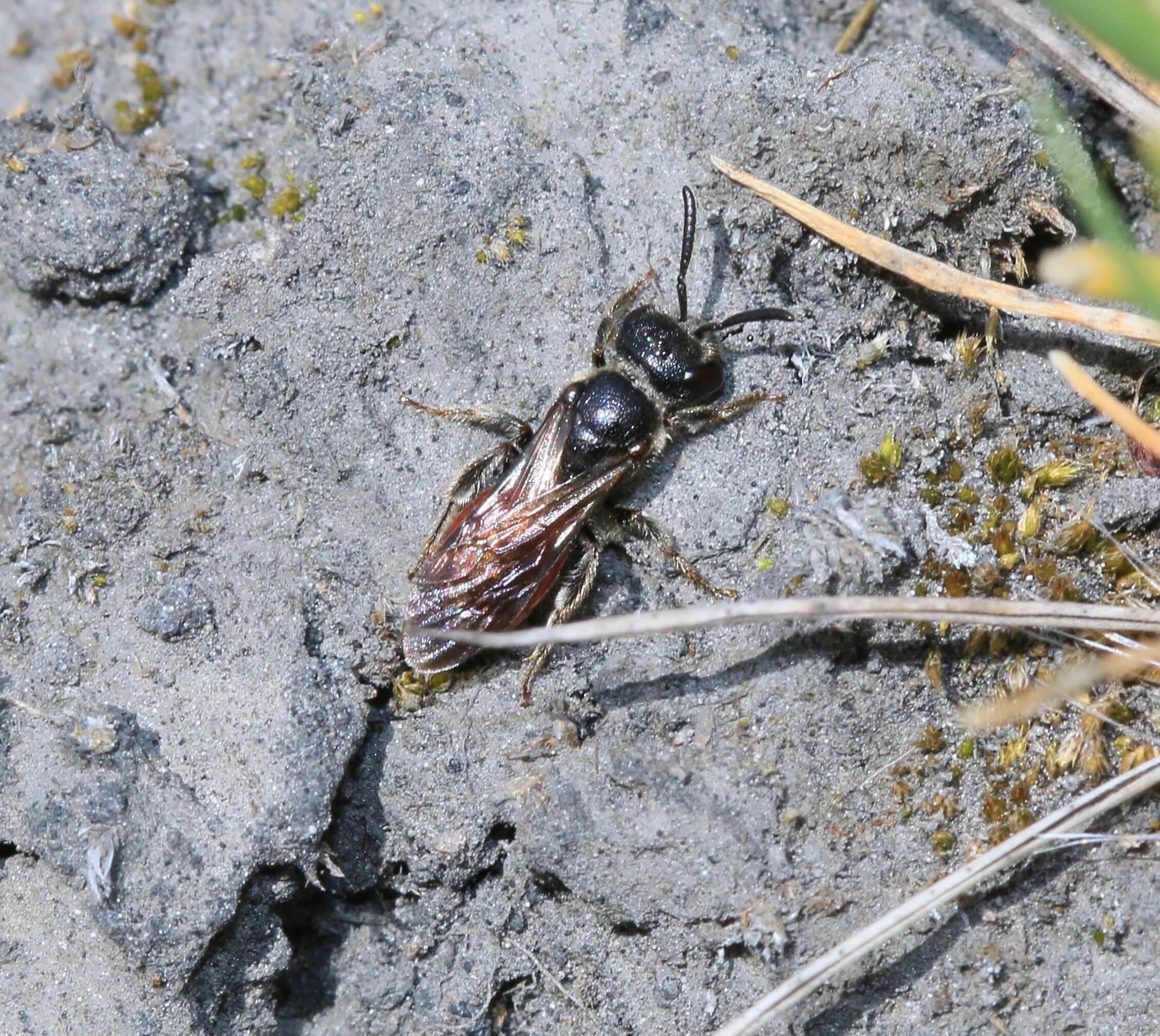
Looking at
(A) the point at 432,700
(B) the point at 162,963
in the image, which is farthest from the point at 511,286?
(B) the point at 162,963

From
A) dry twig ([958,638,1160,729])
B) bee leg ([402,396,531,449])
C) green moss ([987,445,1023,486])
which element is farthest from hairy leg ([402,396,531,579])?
dry twig ([958,638,1160,729])

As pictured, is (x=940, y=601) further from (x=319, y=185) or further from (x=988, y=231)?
(x=319, y=185)

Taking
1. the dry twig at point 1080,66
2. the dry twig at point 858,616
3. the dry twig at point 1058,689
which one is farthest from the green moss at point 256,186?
the dry twig at point 1058,689

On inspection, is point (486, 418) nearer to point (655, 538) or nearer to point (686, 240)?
point (655, 538)

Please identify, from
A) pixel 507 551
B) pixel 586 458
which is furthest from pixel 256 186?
pixel 507 551

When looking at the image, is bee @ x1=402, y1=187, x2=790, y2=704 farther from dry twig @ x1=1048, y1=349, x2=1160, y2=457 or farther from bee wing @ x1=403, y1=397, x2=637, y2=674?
dry twig @ x1=1048, y1=349, x2=1160, y2=457

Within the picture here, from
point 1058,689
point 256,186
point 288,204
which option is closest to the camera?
point 1058,689

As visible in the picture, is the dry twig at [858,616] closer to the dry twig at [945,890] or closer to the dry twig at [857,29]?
the dry twig at [945,890]
